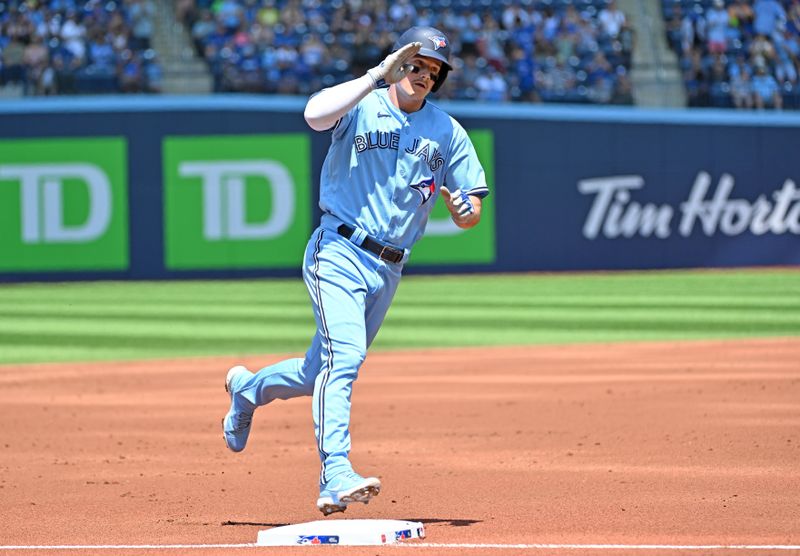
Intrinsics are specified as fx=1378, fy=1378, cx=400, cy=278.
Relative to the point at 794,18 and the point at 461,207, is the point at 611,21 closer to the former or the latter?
the point at 794,18

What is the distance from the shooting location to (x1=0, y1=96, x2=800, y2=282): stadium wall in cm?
2189

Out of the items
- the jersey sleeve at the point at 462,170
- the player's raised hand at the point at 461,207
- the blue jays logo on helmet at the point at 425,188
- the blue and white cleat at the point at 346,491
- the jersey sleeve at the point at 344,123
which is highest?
the jersey sleeve at the point at 344,123

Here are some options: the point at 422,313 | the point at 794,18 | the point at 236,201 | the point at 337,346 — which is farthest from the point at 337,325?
the point at 794,18

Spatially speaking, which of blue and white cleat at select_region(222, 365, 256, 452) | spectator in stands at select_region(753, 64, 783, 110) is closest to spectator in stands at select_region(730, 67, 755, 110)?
spectator in stands at select_region(753, 64, 783, 110)

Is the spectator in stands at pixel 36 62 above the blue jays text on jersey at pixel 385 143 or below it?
above

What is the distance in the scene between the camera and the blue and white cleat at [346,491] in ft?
16.7

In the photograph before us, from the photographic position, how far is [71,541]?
213 inches

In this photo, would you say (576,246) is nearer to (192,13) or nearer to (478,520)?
(192,13)

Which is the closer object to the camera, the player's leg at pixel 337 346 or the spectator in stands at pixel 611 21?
the player's leg at pixel 337 346

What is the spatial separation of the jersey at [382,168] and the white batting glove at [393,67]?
21 centimetres

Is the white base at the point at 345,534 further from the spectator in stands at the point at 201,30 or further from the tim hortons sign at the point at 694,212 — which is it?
the spectator in stands at the point at 201,30

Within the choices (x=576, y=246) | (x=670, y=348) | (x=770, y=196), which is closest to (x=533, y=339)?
(x=670, y=348)

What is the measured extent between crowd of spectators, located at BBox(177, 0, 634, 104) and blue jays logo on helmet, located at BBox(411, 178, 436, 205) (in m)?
16.9

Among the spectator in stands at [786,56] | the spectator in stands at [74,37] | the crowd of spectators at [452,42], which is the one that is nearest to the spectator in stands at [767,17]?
the spectator in stands at [786,56]
